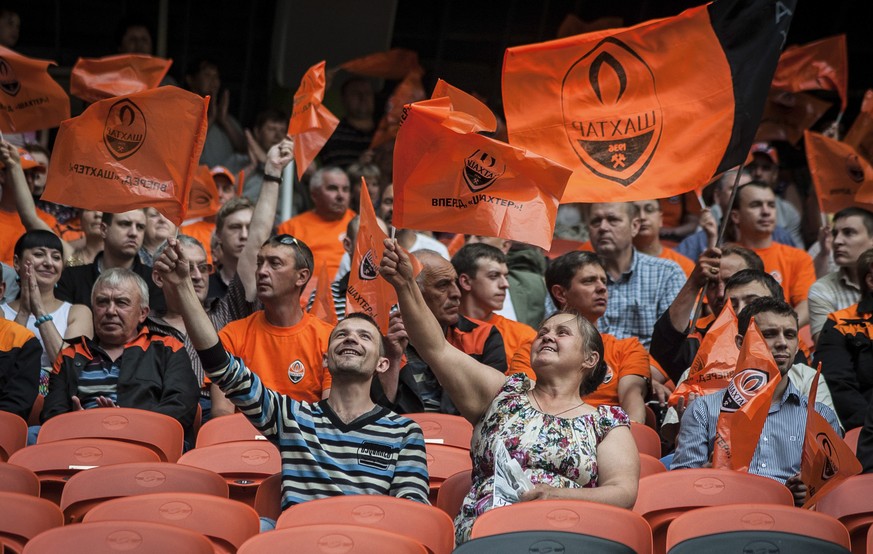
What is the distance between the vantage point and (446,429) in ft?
18.3

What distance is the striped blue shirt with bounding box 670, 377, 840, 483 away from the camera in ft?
17.2

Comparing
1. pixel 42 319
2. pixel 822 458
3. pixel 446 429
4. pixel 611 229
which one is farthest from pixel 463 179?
pixel 42 319

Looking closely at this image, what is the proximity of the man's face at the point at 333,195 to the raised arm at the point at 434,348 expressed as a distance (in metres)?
4.18

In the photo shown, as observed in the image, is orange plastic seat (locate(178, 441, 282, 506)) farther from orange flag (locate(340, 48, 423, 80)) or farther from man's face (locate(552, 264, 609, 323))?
orange flag (locate(340, 48, 423, 80))

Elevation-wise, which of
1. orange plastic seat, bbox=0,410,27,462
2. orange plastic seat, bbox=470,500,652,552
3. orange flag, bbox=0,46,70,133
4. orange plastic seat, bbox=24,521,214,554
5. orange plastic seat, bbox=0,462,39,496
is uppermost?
orange flag, bbox=0,46,70,133

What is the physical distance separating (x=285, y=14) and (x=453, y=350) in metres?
6.79

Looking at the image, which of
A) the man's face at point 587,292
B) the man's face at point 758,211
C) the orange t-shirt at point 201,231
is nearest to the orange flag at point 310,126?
A: the orange t-shirt at point 201,231

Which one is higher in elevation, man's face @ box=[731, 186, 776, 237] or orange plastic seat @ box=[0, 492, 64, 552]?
man's face @ box=[731, 186, 776, 237]

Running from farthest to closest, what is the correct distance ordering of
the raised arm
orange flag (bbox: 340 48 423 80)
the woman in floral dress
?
1. orange flag (bbox: 340 48 423 80)
2. the raised arm
3. the woman in floral dress

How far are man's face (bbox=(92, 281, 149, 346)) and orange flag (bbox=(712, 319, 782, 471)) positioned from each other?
286 centimetres

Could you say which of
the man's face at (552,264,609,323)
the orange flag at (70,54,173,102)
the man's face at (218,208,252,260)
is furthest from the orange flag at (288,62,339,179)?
the man's face at (552,264,609,323)

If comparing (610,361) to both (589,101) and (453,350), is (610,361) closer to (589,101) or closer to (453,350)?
(589,101)

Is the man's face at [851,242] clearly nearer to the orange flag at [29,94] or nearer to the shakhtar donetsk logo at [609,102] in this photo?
the shakhtar donetsk logo at [609,102]

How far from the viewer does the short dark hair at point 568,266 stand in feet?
21.3
